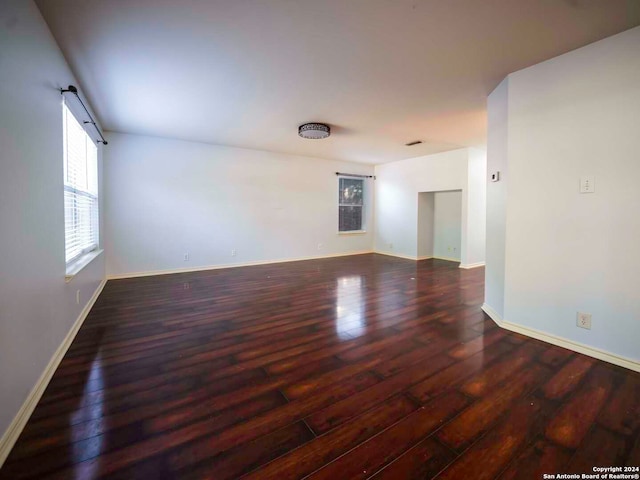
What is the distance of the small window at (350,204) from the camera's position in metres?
7.45

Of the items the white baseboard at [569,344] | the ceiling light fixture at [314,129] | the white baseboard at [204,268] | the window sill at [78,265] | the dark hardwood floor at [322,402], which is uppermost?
the ceiling light fixture at [314,129]

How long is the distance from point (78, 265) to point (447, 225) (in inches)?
275

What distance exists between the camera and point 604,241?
7.08 ft

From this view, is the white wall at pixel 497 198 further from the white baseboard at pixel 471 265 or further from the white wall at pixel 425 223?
the white wall at pixel 425 223

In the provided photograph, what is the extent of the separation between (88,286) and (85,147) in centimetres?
167

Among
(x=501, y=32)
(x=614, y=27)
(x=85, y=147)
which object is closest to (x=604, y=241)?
(x=614, y=27)

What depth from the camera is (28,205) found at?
1.71 metres


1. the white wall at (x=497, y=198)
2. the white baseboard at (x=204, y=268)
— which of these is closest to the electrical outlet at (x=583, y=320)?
the white wall at (x=497, y=198)

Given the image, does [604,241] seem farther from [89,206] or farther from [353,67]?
[89,206]

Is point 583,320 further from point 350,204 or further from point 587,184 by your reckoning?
point 350,204

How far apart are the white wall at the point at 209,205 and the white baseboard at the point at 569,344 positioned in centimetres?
455

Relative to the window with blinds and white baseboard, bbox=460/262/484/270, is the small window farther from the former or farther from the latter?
the window with blinds

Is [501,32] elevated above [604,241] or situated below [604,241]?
above

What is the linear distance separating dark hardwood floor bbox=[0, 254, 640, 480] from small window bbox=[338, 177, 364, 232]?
15.1ft
